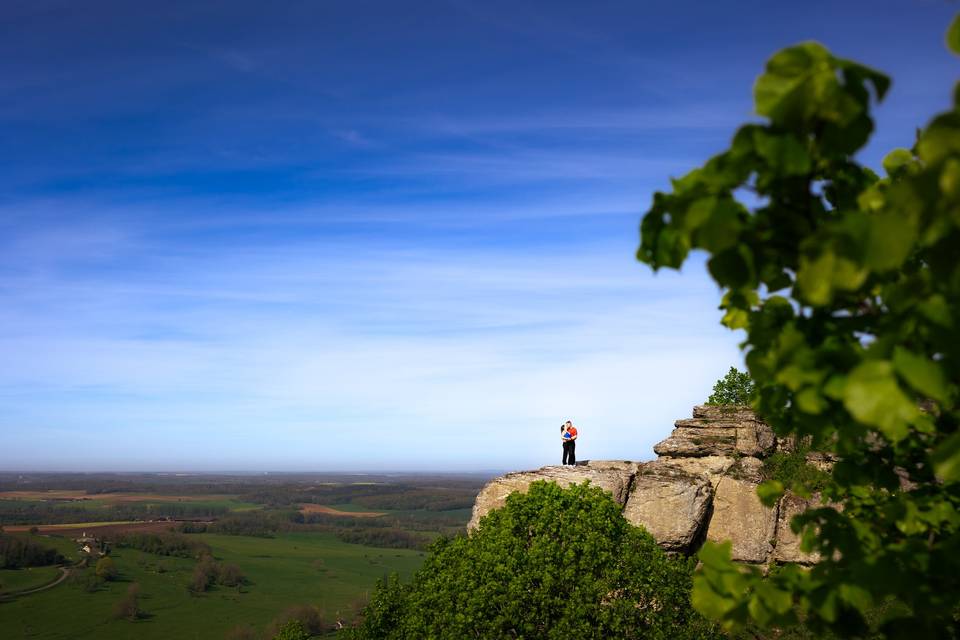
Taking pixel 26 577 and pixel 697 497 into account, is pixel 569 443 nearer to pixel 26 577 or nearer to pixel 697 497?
pixel 697 497

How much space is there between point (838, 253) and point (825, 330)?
2.83 ft

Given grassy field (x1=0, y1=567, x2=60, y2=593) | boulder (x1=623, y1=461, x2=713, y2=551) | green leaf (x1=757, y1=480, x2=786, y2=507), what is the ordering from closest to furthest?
green leaf (x1=757, y1=480, x2=786, y2=507)
boulder (x1=623, y1=461, x2=713, y2=551)
grassy field (x1=0, y1=567, x2=60, y2=593)

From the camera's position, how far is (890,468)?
15.0 ft

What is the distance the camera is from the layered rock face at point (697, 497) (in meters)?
23.8

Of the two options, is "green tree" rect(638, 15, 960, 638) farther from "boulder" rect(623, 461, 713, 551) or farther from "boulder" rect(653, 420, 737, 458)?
"boulder" rect(653, 420, 737, 458)

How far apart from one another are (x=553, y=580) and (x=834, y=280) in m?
15.9

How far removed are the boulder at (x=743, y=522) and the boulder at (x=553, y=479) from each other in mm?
3505

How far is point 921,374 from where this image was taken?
8.33 ft

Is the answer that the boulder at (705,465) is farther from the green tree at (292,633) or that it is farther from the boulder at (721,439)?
the green tree at (292,633)

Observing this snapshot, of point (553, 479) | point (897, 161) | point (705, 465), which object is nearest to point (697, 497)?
point (705, 465)

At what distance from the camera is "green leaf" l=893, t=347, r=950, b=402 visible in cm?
249

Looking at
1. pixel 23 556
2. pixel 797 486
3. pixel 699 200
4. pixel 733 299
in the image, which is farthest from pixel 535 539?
pixel 23 556

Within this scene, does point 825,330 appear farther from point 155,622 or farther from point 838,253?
point 155,622

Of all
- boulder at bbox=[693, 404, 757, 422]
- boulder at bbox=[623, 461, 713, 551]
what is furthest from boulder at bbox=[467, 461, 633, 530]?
boulder at bbox=[693, 404, 757, 422]
